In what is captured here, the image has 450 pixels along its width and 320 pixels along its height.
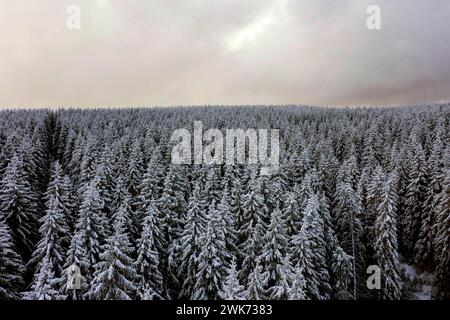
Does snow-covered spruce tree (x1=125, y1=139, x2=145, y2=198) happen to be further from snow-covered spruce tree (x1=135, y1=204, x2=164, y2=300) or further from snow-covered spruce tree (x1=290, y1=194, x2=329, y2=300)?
snow-covered spruce tree (x1=290, y1=194, x2=329, y2=300)

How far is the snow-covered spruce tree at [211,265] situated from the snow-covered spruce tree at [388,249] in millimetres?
17934

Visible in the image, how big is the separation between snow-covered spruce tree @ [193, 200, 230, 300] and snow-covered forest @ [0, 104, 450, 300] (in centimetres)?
11

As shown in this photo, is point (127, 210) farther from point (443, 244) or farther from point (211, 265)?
point (443, 244)

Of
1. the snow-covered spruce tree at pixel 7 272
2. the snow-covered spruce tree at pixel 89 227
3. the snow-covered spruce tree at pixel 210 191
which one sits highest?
the snow-covered spruce tree at pixel 210 191

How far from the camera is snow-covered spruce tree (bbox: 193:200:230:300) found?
1158 inches

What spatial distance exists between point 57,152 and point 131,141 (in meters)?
18.0

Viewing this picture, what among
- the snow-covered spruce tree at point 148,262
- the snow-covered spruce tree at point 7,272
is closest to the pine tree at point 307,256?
the snow-covered spruce tree at point 148,262

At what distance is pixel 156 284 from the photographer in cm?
3006

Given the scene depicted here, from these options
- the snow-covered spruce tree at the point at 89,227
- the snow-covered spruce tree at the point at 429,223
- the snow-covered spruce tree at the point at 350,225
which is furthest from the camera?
the snow-covered spruce tree at the point at 429,223

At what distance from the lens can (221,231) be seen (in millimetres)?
30375

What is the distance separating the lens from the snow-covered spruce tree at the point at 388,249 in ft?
116

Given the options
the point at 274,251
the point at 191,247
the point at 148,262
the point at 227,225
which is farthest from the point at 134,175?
the point at 274,251

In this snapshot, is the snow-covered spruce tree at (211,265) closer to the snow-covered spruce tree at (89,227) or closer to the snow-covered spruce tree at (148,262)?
the snow-covered spruce tree at (148,262)

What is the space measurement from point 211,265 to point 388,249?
19618 millimetres
